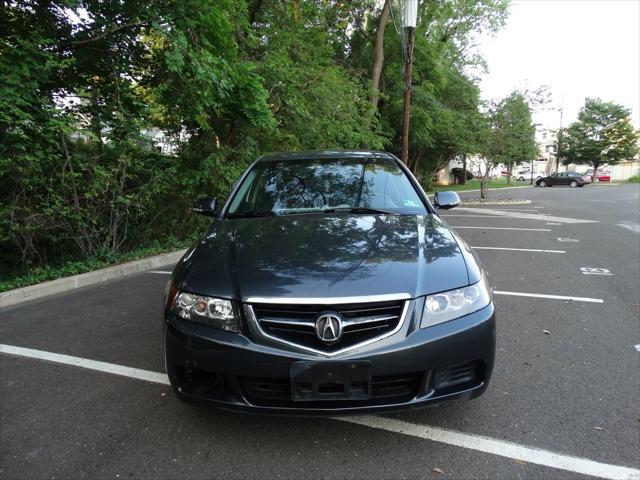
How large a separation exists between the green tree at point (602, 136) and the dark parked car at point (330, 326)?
55851 mm

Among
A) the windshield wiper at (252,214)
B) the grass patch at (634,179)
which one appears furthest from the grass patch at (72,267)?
the grass patch at (634,179)

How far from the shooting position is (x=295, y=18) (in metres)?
11.8

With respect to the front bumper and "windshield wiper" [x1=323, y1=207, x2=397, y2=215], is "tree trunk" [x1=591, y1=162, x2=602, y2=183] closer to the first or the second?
"windshield wiper" [x1=323, y1=207, x2=397, y2=215]

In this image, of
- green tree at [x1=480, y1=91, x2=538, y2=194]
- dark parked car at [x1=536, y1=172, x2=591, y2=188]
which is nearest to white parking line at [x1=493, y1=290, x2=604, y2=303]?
green tree at [x1=480, y1=91, x2=538, y2=194]

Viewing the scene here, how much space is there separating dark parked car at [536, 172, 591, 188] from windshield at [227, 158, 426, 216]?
3975 centimetres

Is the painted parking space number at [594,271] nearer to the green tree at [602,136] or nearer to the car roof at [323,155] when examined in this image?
the car roof at [323,155]

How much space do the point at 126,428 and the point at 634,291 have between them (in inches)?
221

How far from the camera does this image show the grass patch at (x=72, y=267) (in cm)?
565

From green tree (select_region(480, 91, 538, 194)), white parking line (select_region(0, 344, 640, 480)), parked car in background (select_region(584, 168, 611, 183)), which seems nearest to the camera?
white parking line (select_region(0, 344, 640, 480))

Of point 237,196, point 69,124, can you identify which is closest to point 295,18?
point 69,124

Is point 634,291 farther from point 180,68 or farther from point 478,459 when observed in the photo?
point 180,68

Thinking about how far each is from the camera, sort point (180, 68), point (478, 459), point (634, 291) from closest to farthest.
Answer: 1. point (478, 459)
2. point (634, 291)
3. point (180, 68)

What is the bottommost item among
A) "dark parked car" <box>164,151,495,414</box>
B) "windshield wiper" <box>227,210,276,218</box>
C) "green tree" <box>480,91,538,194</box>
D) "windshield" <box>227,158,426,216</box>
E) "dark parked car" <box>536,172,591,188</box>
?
"dark parked car" <box>536,172,591,188</box>

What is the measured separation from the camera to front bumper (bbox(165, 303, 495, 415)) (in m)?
2.05
